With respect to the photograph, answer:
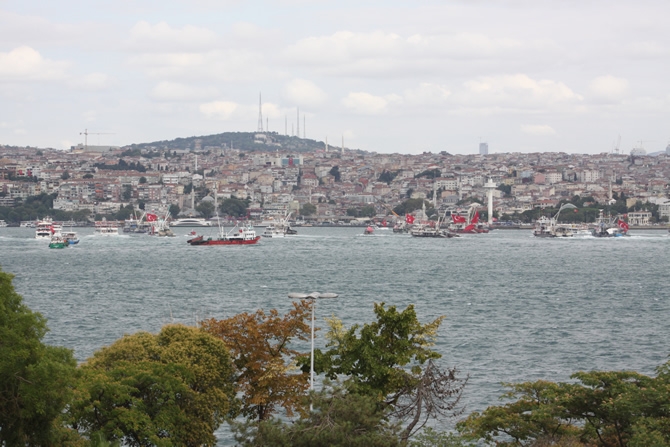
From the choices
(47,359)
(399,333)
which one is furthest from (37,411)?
(399,333)

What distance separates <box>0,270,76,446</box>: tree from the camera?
8891mm

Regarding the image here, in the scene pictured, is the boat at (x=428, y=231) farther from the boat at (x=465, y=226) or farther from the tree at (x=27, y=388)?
the tree at (x=27, y=388)

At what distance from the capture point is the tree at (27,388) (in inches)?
350

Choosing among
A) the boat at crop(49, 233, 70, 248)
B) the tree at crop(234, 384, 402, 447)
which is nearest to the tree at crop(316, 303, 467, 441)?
the tree at crop(234, 384, 402, 447)

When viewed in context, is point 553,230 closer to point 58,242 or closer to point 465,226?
point 465,226

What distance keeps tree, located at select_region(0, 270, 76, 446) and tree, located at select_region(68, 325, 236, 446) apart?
614 millimetres

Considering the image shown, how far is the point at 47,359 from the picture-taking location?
9.04 m

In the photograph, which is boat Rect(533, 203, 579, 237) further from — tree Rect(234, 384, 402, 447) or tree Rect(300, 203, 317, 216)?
tree Rect(234, 384, 402, 447)

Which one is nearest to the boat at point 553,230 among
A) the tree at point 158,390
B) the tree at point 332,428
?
the tree at point 158,390

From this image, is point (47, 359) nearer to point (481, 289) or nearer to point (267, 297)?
point (267, 297)

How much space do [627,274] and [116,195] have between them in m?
100.0

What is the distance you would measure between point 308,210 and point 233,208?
9.86m

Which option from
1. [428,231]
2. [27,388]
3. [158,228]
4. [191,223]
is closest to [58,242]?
[158,228]

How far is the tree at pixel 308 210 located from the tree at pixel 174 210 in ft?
52.7
